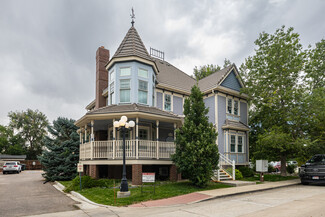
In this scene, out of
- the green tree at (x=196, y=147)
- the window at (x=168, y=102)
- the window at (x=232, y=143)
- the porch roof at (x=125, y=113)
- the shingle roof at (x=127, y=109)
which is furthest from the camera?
the window at (x=232, y=143)

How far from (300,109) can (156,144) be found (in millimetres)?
12006

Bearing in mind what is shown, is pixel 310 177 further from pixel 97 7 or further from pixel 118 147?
pixel 97 7

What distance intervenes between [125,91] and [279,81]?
A: 1256 cm

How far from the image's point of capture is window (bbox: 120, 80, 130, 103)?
→ 16.7 m

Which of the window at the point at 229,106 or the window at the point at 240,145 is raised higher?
the window at the point at 229,106

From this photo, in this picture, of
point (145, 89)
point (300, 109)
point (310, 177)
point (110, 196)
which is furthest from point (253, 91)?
point (110, 196)

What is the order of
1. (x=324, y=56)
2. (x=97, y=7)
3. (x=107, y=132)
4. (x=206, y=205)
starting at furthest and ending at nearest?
(x=324, y=56) < (x=107, y=132) < (x=97, y=7) < (x=206, y=205)

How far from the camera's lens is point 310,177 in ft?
50.3

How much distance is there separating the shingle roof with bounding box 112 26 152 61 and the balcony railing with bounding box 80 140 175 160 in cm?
621

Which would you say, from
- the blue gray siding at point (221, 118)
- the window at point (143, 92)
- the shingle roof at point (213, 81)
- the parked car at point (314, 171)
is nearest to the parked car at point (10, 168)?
the window at point (143, 92)

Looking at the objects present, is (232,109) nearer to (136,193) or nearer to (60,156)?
(136,193)

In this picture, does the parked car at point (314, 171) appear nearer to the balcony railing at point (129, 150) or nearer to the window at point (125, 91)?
the balcony railing at point (129, 150)

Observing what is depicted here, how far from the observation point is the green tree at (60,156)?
18906mm

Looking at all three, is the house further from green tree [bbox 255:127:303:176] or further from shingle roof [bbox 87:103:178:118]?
green tree [bbox 255:127:303:176]
